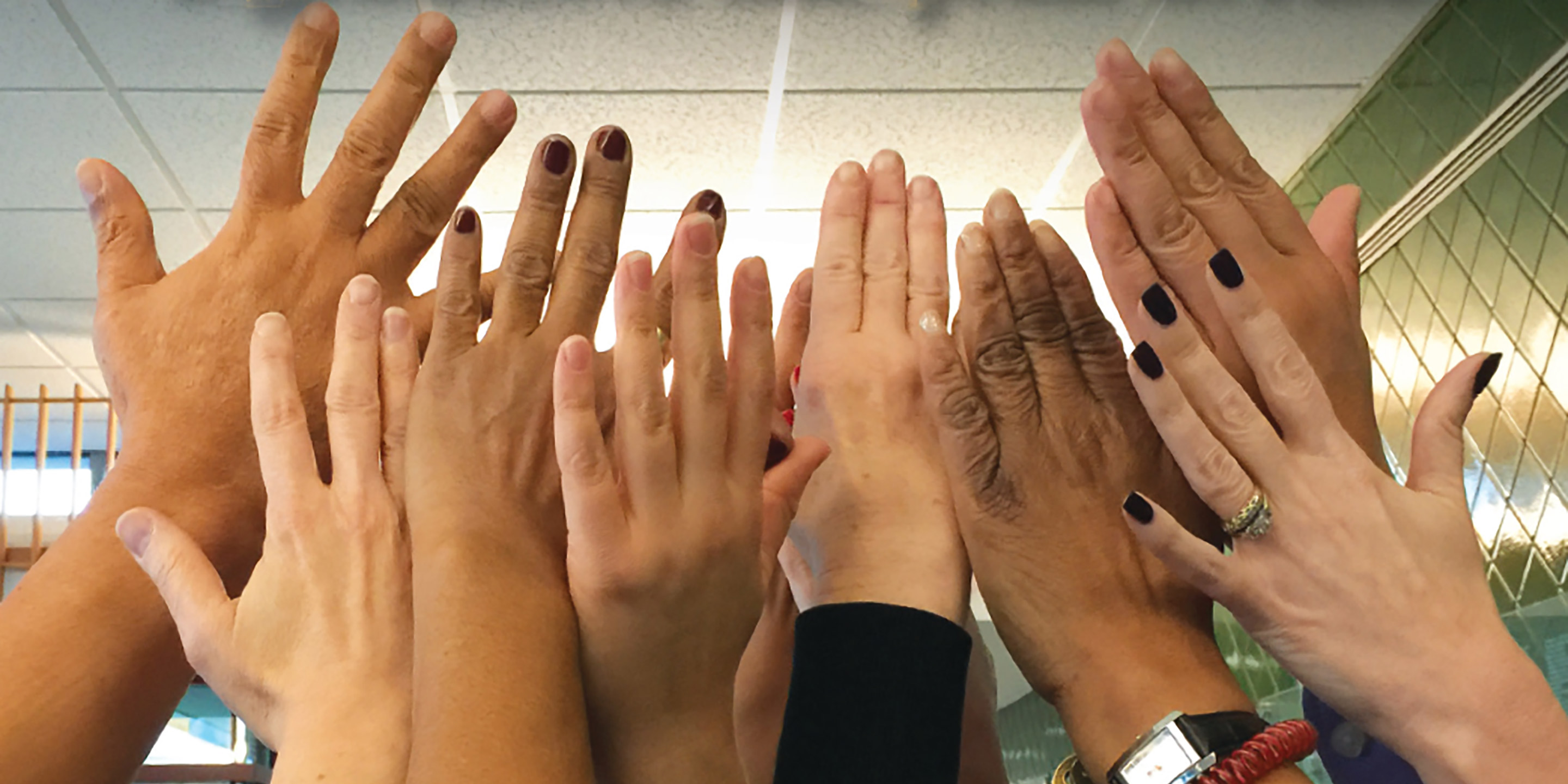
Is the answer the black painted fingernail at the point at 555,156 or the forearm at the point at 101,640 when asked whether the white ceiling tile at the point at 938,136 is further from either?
the forearm at the point at 101,640

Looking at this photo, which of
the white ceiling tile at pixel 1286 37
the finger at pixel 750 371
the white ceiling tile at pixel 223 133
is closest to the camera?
the finger at pixel 750 371

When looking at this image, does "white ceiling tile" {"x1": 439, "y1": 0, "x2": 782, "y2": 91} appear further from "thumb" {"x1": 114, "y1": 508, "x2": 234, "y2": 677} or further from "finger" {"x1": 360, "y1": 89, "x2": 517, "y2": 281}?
"thumb" {"x1": 114, "y1": 508, "x2": 234, "y2": 677}

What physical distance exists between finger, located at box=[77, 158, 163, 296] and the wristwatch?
62cm

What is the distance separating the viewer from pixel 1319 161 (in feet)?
8.48

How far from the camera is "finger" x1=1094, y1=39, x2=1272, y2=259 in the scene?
69cm

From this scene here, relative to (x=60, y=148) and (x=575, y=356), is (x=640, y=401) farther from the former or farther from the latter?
(x=60, y=148)

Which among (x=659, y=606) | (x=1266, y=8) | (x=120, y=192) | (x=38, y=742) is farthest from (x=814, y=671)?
(x=1266, y=8)

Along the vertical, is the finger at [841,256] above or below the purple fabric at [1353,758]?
above

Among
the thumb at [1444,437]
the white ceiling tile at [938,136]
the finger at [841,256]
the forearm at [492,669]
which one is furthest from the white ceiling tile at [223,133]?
the thumb at [1444,437]

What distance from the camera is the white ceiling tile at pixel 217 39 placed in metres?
1.98

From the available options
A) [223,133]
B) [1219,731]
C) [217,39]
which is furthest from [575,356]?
[223,133]

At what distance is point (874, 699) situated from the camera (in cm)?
55

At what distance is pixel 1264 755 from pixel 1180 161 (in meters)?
0.37

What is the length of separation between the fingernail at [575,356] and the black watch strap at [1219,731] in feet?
1.11
